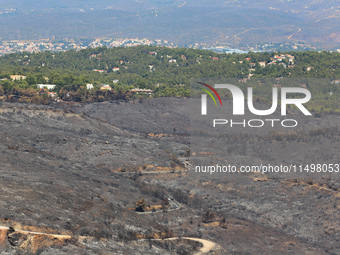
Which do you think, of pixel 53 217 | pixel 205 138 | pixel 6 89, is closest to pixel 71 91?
pixel 6 89

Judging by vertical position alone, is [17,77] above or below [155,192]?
above

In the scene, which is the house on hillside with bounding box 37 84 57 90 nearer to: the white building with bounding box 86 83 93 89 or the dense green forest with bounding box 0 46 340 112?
the dense green forest with bounding box 0 46 340 112

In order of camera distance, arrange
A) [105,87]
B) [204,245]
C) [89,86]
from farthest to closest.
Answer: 1. [105,87]
2. [89,86]
3. [204,245]

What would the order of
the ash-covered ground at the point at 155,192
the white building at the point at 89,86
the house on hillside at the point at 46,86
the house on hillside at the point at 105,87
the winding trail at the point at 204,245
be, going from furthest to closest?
the house on hillside at the point at 105,87
the white building at the point at 89,86
the house on hillside at the point at 46,86
the ash-covered ground at the point at 155,192
the winding trail at the point at 204,245

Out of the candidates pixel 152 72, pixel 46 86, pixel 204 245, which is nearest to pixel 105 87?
pixel 46 86

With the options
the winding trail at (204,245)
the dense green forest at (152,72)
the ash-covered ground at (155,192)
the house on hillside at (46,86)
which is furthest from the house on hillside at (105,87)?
the winding trail at (204,245)

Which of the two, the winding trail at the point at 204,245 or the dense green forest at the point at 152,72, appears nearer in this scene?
the winding trail at the point at 204,245

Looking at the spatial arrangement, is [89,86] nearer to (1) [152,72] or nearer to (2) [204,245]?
(1) [152,72]

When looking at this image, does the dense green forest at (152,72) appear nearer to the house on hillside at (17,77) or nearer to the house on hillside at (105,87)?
the house on hillside at (17,77)
